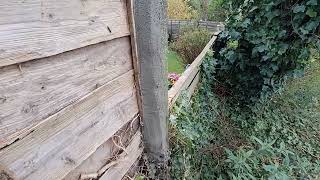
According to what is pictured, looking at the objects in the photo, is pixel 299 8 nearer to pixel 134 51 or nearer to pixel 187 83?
pixel 187 83

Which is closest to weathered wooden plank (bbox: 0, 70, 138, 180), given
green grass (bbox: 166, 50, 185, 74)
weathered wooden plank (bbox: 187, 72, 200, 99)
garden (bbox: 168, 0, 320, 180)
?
garden (bbox: 168, 0, 320, 180)

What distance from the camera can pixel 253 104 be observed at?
15.6ft

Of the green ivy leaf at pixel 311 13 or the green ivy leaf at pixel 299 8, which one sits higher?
the green ivy leaf at pixel 299 8

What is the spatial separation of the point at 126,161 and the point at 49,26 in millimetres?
992

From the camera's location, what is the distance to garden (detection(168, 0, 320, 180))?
9.51 feet

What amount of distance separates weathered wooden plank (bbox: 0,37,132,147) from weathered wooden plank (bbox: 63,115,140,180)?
1.03 feet

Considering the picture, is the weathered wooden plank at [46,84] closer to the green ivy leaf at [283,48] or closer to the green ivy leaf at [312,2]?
the green ivy leaf at [312,2]

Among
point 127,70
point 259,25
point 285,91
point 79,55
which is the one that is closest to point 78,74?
point 79,55

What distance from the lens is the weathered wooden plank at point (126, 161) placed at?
5.49 feet

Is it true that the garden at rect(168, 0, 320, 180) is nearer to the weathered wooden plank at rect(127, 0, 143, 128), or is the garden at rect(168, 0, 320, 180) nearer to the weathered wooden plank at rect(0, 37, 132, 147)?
the weathered wooden plank at rect(127, 0, 143, 128)

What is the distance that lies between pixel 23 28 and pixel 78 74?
345 millimetres

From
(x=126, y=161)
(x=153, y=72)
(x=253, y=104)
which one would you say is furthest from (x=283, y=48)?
(x=126, y=161)

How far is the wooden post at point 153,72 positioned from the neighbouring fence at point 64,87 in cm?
10

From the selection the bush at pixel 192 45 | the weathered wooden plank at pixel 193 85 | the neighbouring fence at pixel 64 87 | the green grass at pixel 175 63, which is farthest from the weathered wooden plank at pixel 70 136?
the bush at pixel 192 45
